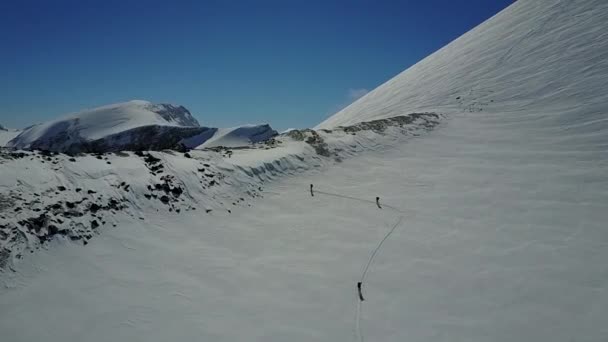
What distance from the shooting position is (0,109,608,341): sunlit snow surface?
6203mm

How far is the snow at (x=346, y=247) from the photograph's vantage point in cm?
631

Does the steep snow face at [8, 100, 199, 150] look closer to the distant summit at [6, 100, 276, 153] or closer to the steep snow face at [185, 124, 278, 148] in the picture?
the distant summit at [6, 100, 276, 153]

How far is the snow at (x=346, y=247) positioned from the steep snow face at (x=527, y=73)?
953mm

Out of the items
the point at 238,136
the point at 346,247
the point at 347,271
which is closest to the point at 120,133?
the point at 238,136

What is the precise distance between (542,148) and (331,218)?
382 inches

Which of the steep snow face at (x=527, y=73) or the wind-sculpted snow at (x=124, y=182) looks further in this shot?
the steep snow face at (x=527, y=73)

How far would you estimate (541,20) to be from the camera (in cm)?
2981

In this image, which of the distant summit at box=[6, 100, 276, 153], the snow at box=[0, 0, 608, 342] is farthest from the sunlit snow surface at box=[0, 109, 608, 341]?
the distant summit at box=[6, 100, 276, 153]

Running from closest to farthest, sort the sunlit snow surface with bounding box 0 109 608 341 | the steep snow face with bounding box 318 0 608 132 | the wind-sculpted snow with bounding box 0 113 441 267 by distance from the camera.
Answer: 1. the sunlit snow surface with bounding box 0 109 608 341
2. the wind-sculpted snow with bounding box 0 113 441 267
3. the steep snow face with bounding box 318 0 608 132

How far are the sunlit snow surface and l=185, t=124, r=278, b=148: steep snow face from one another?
62.0 m

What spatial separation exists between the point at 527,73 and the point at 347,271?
21864mm

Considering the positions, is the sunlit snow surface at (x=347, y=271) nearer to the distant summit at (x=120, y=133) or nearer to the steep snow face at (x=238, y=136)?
the distant summit at (x=120, y=133)

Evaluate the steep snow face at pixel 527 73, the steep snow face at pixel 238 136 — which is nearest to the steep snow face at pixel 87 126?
the steep snow face at pixel 238 136

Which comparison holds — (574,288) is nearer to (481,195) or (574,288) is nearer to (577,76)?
(481,195)
